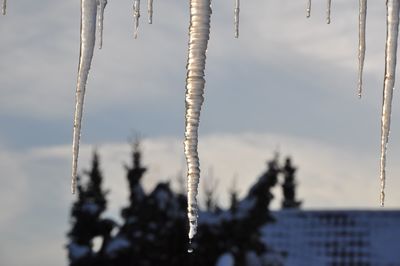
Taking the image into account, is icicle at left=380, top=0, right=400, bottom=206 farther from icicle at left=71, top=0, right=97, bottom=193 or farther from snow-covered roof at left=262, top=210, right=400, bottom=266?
snow-covered roof at left=262, top=210, right=400, bottom=266

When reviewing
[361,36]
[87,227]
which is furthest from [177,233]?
[361,36]

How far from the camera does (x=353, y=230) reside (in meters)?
20.3

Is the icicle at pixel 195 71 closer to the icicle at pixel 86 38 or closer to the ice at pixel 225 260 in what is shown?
the icicle at pixel 86 38

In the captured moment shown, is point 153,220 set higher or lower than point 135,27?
lower

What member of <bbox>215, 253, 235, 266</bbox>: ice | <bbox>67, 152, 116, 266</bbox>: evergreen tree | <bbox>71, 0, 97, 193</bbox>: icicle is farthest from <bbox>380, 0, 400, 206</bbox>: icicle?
<bbox>67, 152, 116, 266</bbox>: evergreen tree

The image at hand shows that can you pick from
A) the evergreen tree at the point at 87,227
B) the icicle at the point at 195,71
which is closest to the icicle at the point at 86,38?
the icicle at the point at 195,71

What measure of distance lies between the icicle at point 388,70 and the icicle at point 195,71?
0.72m

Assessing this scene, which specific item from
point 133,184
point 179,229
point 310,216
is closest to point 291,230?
point 310,216

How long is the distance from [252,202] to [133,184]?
399 cm

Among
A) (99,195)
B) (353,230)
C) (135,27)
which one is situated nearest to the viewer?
(135,27)

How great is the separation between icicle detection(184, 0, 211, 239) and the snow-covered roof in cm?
1676

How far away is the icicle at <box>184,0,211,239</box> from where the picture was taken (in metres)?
3.37

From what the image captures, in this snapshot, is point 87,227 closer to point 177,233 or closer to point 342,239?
point 177,233

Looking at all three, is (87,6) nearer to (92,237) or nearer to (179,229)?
(179,229)
